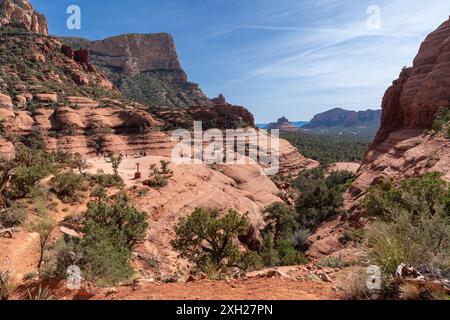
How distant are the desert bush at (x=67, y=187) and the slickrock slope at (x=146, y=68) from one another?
7528 centimetres

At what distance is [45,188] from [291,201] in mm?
26207

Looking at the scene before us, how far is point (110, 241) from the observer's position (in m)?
10.0

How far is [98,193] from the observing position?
60.5 ft

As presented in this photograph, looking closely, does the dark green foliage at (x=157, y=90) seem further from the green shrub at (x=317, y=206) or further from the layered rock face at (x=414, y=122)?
the green shrub at (x=317, y=206)

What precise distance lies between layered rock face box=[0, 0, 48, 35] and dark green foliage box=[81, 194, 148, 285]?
275ft

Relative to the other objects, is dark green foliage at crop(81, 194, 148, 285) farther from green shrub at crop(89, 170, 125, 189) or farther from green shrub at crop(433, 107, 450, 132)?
green shrub at crop(433, 107, 450, 132)

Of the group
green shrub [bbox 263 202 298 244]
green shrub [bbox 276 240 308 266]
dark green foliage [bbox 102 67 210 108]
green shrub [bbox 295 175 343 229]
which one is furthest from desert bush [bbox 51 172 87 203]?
dark green foliage [bbox 102 67 210 108]

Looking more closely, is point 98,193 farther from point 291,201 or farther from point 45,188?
point 291,201

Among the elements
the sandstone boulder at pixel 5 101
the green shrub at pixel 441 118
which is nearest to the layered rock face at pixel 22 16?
the sandstone boulder at pixel 5 101

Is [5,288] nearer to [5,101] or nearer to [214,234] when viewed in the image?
[214,234]

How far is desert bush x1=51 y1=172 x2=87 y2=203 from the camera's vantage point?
17.8 m

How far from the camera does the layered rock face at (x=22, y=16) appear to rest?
86250 mm

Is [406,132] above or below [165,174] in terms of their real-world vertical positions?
above
